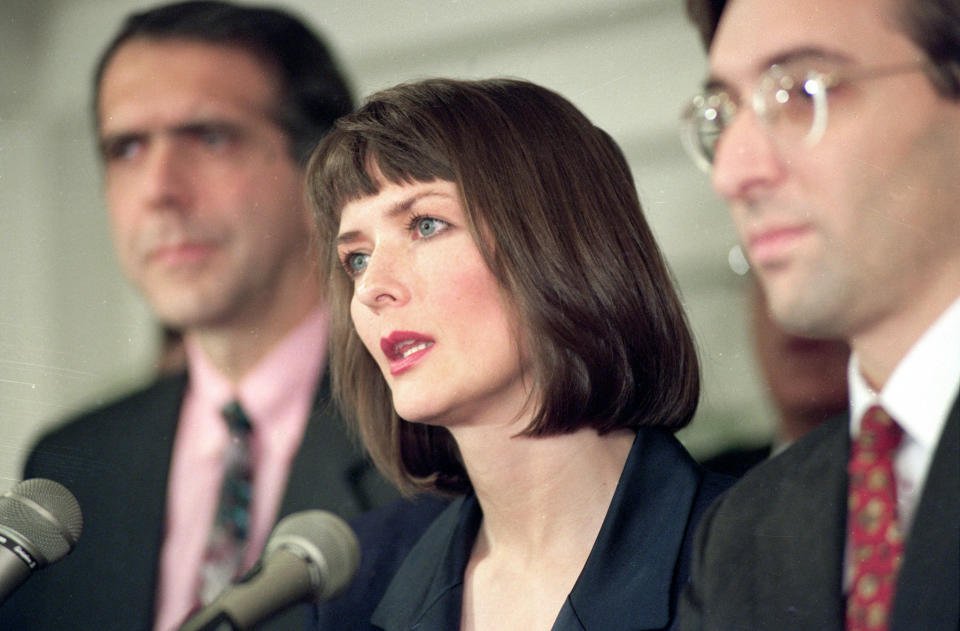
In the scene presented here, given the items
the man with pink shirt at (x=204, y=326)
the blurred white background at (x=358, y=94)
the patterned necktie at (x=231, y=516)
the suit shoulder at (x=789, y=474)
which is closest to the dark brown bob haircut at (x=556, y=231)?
the blurred white background at (x=358, y=94)

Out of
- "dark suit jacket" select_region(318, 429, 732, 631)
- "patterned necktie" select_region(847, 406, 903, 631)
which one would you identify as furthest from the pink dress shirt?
"patterned necktie" select_region(847, 406, 903, 631)

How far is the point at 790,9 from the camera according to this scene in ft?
3.16

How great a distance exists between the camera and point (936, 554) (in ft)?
2.69

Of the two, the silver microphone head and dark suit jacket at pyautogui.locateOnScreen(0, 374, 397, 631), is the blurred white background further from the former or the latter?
the silver microphone head

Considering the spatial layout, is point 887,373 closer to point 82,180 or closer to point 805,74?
point 805,74

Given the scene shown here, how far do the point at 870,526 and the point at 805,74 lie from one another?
13.5 inches

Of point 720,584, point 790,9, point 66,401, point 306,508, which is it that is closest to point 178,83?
point 66,401

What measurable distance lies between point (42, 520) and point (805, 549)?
2.19ft

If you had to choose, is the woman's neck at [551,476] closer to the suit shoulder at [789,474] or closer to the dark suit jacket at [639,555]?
the dark suit jacket at [639,555]

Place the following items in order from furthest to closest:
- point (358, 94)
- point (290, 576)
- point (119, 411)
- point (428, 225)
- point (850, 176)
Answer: point (119, 411), point (358, 94), point (428, 225), point (290, 576), point (850, 176)

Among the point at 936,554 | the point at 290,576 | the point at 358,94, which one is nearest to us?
the point at 936,554

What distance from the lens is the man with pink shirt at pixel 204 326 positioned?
4.65 feet

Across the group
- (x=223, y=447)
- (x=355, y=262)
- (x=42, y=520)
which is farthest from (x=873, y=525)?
(x=223, y=447)

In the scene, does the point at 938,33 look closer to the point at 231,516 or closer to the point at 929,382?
the point at 929,382
